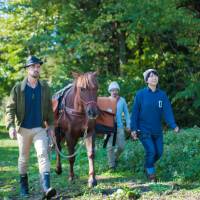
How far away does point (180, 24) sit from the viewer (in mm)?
16016

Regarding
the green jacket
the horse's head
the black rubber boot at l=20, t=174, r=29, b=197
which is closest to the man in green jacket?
the green jacket

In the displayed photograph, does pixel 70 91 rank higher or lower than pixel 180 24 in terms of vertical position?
lower

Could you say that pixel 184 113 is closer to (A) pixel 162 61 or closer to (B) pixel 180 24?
(A) pixel 162 61

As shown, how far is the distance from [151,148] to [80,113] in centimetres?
154

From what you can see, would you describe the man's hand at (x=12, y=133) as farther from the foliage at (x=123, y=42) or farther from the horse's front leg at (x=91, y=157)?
the foliage at (x=123, y=42)

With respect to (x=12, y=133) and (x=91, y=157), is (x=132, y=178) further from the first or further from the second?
(x=12, y=133)

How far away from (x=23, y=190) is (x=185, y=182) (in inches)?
114

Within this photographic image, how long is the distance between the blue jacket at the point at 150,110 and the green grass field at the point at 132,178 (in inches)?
39.0

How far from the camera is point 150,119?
852 centimetres

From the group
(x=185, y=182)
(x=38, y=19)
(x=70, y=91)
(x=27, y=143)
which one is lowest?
(x=185, y=182)

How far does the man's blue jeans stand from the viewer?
27.8ft

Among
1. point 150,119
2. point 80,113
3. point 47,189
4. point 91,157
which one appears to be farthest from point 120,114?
point 47,189

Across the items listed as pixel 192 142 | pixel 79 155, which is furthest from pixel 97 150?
pixel 192 142

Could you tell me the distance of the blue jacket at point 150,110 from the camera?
849 centimetres
